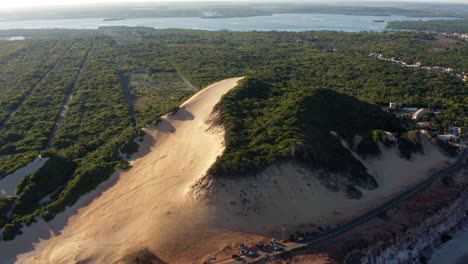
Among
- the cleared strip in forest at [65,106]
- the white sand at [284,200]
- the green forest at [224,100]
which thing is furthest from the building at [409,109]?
the cleared strip in forest at [65,106]

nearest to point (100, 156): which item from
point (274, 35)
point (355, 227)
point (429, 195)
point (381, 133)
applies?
point (355, 227)

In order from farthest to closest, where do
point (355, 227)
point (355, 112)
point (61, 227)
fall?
point (355, 112), point (61, 227), point (355, 227)

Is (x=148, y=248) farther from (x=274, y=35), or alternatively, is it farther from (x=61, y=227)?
(x=274, y=35)

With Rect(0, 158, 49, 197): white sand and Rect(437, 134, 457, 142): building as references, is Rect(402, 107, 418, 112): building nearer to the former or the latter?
Rect(437, 134, 457, 142): building

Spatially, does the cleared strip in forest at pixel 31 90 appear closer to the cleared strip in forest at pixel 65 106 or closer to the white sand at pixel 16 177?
the cleared strip in forest at pixel 65 106

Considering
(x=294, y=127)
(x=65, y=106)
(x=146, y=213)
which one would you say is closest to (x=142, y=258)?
(x=146, y=213)

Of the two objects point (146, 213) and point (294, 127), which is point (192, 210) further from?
point (294, 127)

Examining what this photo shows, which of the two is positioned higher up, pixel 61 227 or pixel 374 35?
pixel 374 35

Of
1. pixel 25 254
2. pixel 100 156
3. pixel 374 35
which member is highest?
pixel 374 35
